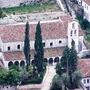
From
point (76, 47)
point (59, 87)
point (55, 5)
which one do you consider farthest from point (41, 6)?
point (59, 87)

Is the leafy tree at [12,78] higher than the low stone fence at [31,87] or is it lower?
higher

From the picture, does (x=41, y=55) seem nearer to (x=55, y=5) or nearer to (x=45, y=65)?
(x=45, y=65)

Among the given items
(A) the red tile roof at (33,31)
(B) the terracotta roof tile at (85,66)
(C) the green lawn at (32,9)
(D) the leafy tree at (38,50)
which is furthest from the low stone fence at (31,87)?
(C) the green lawn at (32,9)

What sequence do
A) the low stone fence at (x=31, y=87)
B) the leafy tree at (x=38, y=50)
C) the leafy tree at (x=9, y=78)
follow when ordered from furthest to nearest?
the leafy tree at (x=38, y=50)
the low stone fence at (x=31, y=87)
the leafy tree at (x=9, y=78)

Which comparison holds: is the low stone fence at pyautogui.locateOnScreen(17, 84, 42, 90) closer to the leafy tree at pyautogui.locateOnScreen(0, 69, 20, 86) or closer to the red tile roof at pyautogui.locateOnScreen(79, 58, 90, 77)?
the leafy tree at pyautogui.locateOnScreen(0, 69, 20, 86)

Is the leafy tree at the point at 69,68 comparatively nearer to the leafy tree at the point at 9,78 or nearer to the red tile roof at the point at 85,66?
the red tile roof at the point at 85,66

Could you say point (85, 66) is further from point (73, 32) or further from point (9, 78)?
point (9, 78)
